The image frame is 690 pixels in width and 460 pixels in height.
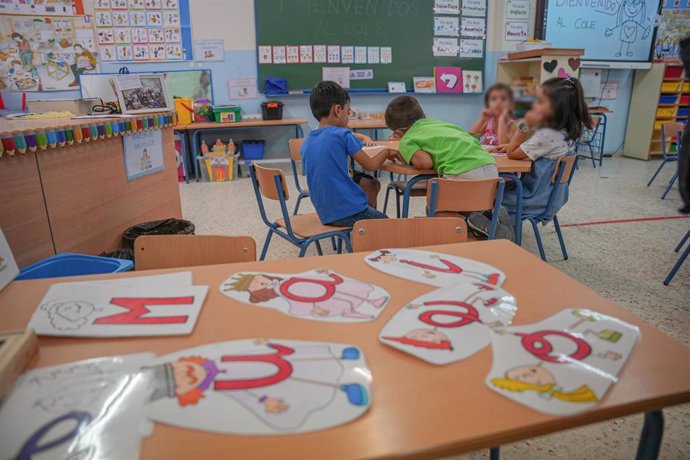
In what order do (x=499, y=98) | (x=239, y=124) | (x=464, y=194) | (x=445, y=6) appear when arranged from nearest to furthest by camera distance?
(x=499, y=98), (x=464, y=194), (x=239, y=124), (x=445, y=6)

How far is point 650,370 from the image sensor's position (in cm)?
73

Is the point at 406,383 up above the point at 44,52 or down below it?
below

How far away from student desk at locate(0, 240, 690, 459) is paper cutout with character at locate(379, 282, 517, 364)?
18mm

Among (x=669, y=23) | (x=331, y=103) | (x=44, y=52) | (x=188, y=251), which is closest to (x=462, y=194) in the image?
(x=331, y=103)

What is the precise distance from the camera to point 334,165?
7.27 feet

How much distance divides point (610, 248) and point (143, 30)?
490 cm

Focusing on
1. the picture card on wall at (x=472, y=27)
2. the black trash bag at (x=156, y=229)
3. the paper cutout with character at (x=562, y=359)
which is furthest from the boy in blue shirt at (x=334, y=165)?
the picture card on wall at (x=472, y=27)

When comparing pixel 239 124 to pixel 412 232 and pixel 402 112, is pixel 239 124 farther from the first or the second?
pixel 412 232

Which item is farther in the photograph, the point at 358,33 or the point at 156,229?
the point at 358,33

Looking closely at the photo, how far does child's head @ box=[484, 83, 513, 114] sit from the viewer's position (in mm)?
364

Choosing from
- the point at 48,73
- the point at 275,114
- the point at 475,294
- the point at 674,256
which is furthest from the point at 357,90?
the point at 475,294

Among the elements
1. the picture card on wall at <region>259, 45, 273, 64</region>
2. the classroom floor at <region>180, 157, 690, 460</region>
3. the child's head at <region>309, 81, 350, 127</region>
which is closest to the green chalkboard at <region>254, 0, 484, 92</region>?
the picture card on wall at <region>259, 45, 273, 64</region>

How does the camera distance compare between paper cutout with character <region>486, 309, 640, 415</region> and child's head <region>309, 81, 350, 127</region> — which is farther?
child's head <region>309, 81, 350, 127</region>

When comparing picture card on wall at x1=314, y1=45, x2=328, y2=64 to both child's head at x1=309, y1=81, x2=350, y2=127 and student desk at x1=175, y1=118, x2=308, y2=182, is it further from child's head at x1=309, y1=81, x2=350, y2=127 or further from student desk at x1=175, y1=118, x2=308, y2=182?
child's head at x1=309, y1=81, x2=350, y2=127
